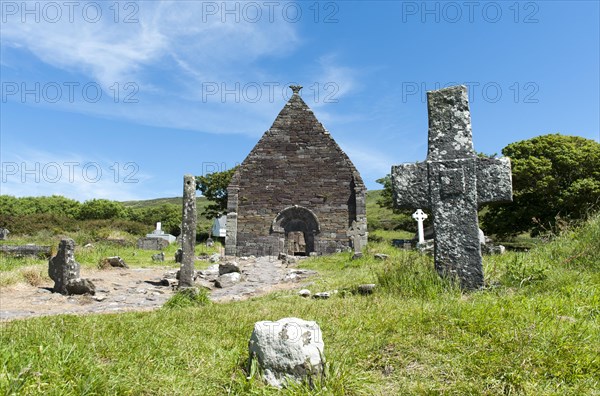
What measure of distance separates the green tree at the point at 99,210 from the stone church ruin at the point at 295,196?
1601 inches

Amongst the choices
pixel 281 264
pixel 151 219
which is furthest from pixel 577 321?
pixel 151 219

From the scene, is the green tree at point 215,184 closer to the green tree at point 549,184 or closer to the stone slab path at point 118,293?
the green tree at point 549,184

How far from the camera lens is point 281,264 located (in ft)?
52.1

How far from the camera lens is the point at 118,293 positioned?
940 cm

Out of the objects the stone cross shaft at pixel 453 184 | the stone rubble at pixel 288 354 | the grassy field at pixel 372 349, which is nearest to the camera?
the grassy field at pixel 372 349

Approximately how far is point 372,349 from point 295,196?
1785 centimetres

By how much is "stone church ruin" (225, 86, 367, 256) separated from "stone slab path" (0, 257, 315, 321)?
7737mm

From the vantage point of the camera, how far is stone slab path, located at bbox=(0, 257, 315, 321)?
744cm

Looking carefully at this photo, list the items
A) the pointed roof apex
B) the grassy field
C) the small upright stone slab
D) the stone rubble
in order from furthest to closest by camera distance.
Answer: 1. the pointed roof apex
2. the small upright stone slab
3. the stone rubble
4. the grassy field

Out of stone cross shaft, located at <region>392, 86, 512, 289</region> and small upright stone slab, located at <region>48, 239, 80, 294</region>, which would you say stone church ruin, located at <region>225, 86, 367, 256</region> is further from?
stone cross shaft, located at <region>392, 86, 512, 289</region>

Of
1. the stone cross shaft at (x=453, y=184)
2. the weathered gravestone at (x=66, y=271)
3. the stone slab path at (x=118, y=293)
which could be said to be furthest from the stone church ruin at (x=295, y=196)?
the stone cross shaft at (x=453, y=184)

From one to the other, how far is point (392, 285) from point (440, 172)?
1.66 metres

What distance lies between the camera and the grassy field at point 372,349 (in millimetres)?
2682

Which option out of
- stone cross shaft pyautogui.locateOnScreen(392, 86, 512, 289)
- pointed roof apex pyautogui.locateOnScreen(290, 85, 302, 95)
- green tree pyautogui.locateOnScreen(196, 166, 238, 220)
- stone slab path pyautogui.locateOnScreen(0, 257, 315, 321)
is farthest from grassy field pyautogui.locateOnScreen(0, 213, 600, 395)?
green tree pyautogui.locateOnScreen(196, 166, 238, 220)
